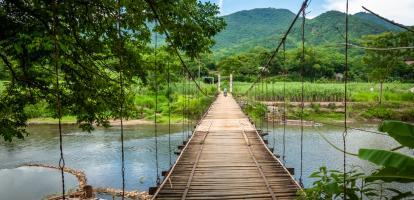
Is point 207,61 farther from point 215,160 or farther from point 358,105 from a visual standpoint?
point 215,160

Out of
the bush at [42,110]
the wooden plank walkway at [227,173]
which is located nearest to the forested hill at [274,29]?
the bush at [42,110]

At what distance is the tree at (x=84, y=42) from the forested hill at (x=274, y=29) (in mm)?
43912

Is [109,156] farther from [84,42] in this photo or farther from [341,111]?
[341,111]

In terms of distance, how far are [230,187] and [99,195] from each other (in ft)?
18.2

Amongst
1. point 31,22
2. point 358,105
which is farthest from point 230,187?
point 358,105

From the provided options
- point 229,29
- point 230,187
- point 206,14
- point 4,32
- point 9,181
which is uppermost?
point 229,29

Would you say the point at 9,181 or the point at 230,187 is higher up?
the point at 230,187

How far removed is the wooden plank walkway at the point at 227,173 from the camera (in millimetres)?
4145

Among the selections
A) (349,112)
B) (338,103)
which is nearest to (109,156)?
(349,112)

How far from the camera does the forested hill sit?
186 ft

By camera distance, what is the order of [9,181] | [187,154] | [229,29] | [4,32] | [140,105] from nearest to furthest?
[4,32] → [187,154] → [9,181] → [140,105] → [229,29]

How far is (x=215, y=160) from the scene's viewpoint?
19.4ft

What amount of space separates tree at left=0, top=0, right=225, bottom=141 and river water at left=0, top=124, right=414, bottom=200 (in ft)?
12.0

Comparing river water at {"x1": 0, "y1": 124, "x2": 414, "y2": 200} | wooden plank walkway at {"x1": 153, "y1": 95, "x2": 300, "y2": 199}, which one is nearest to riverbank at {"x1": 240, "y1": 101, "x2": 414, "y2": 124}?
river water at {"x1": 0, "y1": 124, "x2": 414, "y2": 200}
